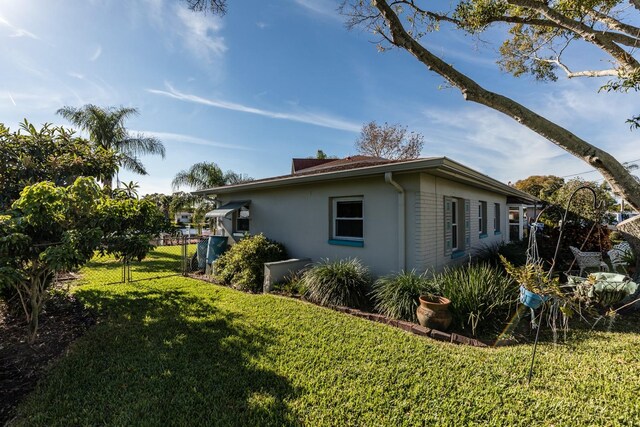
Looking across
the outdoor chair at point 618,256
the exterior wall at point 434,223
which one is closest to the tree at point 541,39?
the outdoor chair at point 618,256

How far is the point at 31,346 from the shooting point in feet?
14.3

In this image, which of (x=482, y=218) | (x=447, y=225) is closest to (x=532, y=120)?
(x=447, y=225)

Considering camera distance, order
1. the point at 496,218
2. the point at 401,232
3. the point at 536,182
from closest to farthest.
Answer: the point at 401,232 → the point at 496,218 → the point at 536,182

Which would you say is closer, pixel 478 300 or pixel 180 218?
pixel 478 300

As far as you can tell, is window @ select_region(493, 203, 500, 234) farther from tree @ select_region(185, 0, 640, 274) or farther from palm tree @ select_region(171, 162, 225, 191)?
palm tree @ select_region(171, 162, 225, 191)

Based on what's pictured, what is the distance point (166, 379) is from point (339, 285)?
12.8 ft

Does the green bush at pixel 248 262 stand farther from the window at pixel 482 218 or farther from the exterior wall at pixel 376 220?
the window at pixel 482 218

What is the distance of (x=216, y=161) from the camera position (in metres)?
23.7

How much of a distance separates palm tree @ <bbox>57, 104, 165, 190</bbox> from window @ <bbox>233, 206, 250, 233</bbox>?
885cm

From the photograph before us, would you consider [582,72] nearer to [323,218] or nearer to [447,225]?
[447,225]

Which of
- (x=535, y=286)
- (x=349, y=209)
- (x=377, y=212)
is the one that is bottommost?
(x=535, y=286)

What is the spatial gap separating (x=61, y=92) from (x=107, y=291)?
5.91 meters

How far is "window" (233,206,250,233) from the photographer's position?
38.1 feet

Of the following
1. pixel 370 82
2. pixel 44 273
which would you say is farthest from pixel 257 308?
pixel 370 82
